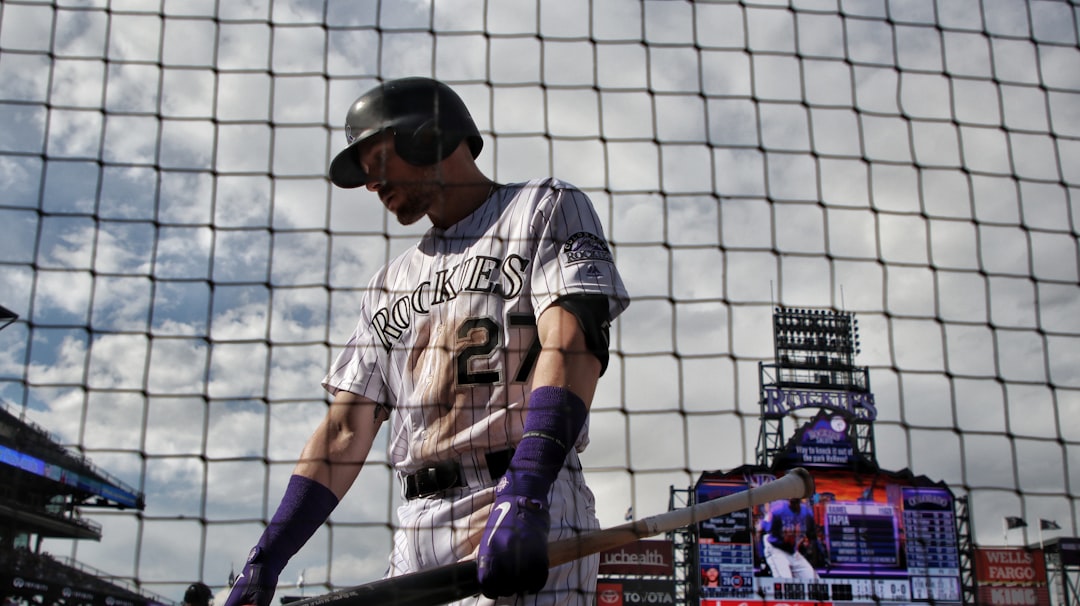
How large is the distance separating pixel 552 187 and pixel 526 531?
0.89 metres

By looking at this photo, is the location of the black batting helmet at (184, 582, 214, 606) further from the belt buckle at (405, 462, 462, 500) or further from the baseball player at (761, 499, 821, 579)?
the baseball player at (761, 499, 821, 579)

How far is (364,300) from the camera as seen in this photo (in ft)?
8.80

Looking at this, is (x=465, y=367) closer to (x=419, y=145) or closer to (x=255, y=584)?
(x=419, y=145)

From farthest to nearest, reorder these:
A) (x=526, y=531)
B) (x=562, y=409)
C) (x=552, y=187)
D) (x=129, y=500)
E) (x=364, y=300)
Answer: (x=129, y=500) < (x=364, y=300) < (x=552, y=187) < (x=562, y=409) < (x=526, y=531)

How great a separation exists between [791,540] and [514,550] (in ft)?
67.6

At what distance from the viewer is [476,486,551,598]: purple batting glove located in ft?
6.16

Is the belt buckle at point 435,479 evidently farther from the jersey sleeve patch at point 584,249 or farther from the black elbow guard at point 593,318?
the jersey sleeve patch at point 584,249

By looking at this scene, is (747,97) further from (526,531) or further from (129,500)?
(129,500)

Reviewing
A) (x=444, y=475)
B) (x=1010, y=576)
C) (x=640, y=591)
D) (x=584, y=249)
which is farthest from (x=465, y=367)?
(x=1010, y=576)

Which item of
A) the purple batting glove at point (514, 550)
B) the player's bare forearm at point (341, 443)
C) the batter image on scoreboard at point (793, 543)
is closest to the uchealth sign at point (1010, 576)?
the batter image on scoreboard at point (793, 543)

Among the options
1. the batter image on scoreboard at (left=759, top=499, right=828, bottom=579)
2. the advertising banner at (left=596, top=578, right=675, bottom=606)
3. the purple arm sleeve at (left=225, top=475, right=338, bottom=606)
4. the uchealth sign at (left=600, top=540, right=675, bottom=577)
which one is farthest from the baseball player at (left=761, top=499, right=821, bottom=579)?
the purple arm sleeve at (left=225, top=475, right=338, bottom=606)

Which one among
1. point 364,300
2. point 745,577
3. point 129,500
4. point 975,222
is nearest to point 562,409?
point 364,300

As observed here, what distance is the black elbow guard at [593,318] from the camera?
7.03ft

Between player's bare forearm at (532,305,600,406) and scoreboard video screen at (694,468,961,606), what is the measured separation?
19025 mm
